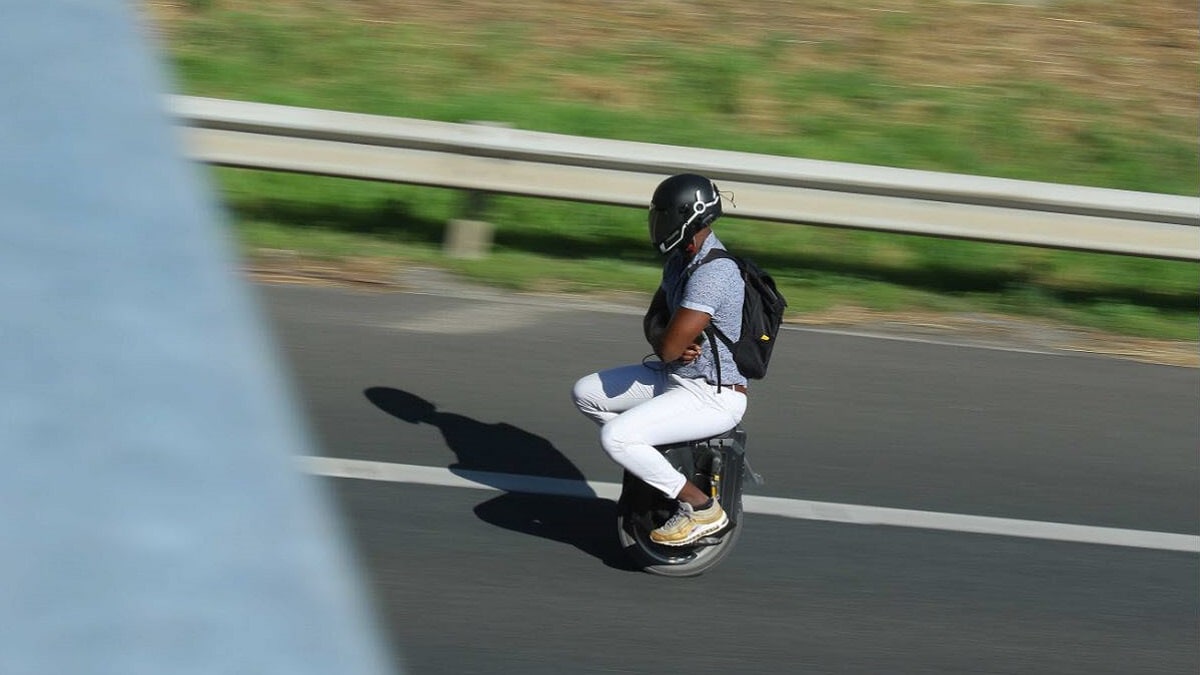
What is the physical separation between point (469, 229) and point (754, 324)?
359 cm

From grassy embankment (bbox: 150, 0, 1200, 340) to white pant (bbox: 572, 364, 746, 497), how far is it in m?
2.61

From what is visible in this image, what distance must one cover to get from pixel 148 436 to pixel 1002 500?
20.2 ft

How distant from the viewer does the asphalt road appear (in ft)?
16.5

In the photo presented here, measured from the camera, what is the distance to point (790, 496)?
620 centimetres

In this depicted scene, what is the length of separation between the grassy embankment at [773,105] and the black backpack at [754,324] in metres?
2.98

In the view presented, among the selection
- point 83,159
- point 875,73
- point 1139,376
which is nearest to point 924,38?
point 875,73

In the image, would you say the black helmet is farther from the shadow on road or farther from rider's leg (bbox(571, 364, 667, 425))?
the shadow on road

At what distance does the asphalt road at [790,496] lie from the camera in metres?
5.02

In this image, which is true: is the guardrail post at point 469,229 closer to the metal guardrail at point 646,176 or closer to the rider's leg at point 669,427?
the metal guardrail at point 646,176

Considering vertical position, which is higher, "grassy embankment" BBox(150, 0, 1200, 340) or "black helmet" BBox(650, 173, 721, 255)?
"black helmet" BBox(650, 173, 721, 255)

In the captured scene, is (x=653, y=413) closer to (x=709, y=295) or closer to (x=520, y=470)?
(x=709, y=295)

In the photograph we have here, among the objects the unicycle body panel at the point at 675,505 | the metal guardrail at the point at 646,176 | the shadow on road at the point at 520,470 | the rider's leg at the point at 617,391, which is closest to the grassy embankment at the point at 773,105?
the metal guardrail at the point at 646,176

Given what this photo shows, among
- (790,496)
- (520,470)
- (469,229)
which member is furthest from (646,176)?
(790,496)

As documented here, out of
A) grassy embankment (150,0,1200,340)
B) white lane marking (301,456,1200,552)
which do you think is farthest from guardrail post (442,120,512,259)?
white lane marking (301,456,1200,552)
